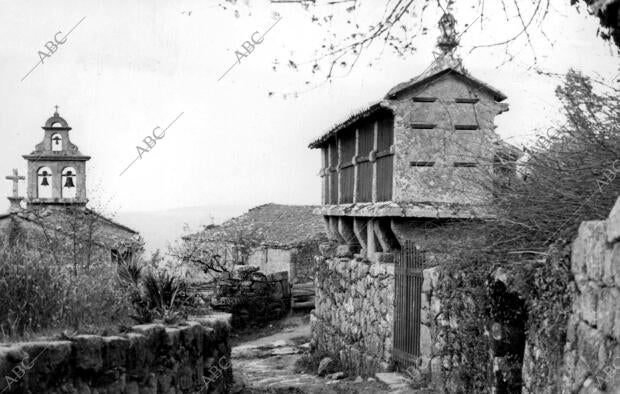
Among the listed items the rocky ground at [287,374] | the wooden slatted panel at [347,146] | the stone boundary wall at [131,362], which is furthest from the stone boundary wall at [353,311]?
the stone boundary wall at [131,362]

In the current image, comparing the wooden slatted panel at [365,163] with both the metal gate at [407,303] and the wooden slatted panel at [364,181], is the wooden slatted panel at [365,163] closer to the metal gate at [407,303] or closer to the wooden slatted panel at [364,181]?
the wooden slatted panel at [364,181]

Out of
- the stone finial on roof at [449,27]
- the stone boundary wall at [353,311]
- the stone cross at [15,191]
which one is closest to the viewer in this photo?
the stone finial on roof at [449,27]

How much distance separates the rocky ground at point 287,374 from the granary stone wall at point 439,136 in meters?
2.84

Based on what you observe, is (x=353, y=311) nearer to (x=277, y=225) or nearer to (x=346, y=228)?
(x=346, y=228)

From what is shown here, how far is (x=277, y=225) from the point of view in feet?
97.5

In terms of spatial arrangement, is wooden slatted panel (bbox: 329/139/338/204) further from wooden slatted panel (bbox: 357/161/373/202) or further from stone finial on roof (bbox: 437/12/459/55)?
stone finial on roof (bbox: 437/12/459/55)

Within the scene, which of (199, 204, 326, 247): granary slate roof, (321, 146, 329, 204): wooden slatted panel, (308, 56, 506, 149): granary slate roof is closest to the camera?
(308, 56, 506, 149): granary slate roof

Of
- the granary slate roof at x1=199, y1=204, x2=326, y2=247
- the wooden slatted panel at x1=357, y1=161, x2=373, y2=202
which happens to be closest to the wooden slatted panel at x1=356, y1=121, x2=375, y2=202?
the wooden slatted panel at x1=357, y1=161, x2=373, y2=202

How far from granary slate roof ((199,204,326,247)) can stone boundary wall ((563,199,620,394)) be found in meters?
22.3

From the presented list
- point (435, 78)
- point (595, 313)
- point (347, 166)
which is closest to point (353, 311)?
point (347, 166)

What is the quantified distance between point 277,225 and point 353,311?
16333 mm

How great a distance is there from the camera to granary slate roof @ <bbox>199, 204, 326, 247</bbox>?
27.8 m

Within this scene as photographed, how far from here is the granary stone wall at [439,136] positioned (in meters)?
10.9

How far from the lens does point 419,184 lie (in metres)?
10.9
